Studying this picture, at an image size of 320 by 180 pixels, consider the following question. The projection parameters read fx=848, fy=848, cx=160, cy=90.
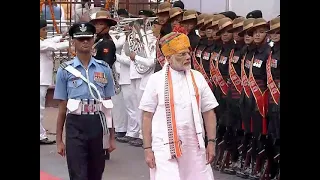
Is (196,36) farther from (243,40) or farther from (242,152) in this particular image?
(242,152)

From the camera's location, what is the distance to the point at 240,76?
9.86 meters

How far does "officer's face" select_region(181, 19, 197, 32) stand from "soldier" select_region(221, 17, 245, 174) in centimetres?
83

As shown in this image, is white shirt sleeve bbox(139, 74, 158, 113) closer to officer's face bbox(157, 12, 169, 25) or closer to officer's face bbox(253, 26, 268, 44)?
officer's face bbox(253, 26, 268, 44)

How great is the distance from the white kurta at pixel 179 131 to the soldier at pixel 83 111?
0.69 m

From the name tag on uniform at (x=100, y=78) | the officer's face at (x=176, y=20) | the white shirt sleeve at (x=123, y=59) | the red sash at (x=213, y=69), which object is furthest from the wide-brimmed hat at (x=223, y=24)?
the name tag on uniform at (x=100, y=78)

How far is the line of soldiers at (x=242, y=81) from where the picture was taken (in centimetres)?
930

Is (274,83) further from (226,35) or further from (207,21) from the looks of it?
(207,21)

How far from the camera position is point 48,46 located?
488 inches

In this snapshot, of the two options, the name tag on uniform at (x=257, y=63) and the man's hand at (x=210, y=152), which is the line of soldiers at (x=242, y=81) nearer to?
the name tag on uniform at (x=257, y=63)

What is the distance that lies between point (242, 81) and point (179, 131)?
8.98 feet

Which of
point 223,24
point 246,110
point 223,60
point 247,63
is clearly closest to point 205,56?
point 223,60

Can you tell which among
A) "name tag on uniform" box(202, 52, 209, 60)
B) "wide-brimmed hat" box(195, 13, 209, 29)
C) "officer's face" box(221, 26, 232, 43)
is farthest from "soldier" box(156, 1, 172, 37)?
"officer's face" box(221, 26, 232, 43)
